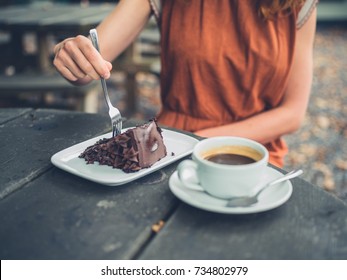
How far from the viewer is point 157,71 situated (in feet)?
13.4

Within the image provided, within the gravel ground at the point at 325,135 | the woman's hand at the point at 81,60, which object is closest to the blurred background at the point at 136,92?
the gravel ground at the point at 325,135

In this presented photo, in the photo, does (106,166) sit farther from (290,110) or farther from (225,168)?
(290,110)

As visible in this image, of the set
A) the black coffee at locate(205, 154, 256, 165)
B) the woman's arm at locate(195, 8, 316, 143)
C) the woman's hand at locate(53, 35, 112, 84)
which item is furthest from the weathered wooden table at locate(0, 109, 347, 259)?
the woman's arm at locate(195, 8, 316, 143)

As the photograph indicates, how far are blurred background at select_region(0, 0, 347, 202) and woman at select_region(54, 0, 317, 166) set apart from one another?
1460mm

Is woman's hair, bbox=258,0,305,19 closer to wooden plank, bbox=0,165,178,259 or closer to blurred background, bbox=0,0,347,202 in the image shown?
wooden plank, bbox=0,165,178,259

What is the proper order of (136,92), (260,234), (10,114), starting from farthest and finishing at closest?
1. (136,92)
2. (10,114)
3. (260,234)

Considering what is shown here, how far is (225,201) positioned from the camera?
0.97 metres

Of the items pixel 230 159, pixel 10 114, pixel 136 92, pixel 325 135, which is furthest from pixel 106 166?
pixel 136 92

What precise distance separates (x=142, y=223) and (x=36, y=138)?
0.62 m

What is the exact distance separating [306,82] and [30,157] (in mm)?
1223

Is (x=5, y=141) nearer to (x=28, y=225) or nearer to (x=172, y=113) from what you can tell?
(x=28, y=225)

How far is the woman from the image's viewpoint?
1813 mm

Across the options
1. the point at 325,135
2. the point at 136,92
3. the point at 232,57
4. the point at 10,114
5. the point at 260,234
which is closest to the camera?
the point at 260,234
